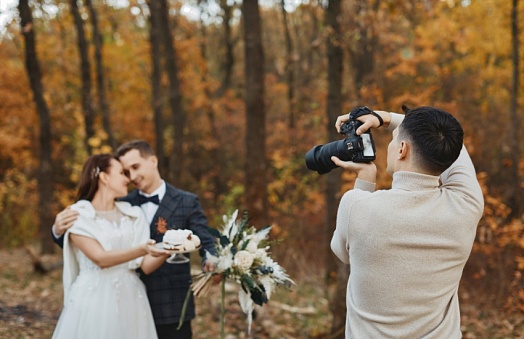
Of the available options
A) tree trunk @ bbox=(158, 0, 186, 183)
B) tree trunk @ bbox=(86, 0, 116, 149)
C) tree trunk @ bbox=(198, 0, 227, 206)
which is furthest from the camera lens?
tree trunk @ bbox=(198, 0, 227, 206)

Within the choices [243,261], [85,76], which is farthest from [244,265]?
[85,76]

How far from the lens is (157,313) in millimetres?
3807

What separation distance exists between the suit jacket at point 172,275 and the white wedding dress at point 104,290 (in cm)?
12

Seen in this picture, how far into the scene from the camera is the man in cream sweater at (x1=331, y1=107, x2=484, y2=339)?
6.69 ft

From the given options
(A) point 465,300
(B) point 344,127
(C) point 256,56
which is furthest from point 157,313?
(A) point 465,300

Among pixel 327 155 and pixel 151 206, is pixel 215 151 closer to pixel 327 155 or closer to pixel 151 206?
pixel 151 206

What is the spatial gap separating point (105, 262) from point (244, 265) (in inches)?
33.9

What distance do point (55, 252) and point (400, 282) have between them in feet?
32.8

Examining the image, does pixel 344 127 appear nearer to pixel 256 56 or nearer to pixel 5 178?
pixel 256 56

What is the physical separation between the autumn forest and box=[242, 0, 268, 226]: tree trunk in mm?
18

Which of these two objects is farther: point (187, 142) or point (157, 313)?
point (187, 142)

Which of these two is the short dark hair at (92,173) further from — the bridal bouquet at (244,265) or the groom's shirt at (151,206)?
the bridal bouquet at (244,265)

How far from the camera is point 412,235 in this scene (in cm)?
203

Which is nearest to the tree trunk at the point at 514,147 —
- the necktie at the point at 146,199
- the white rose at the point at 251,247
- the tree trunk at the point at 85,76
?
the white rose at the point at 251,247
